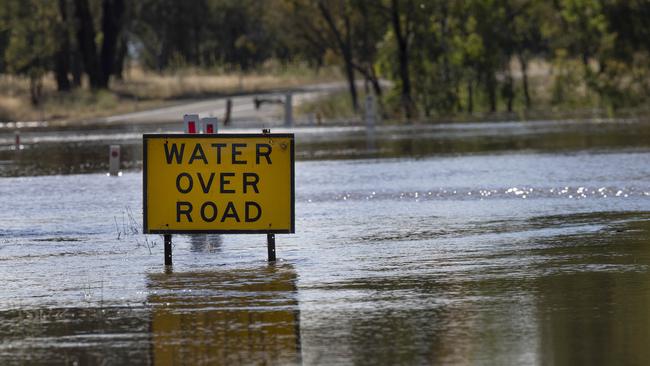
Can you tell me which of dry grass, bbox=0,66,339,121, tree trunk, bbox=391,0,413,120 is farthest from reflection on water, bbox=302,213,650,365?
dry grass, bbox=0,66,339,121

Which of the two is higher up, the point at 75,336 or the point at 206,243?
the point at 206,243

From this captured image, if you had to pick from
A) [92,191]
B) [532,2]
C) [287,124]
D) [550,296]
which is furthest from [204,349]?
[532,2]

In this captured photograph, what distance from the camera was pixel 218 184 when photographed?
14.8 m

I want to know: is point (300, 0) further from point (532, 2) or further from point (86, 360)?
point (86, 360)

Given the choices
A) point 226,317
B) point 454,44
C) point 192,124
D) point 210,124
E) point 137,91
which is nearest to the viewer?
point 226,317

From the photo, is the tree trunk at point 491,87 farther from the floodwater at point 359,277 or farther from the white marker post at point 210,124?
the white marker post at point 210,124

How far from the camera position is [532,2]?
6278 cm

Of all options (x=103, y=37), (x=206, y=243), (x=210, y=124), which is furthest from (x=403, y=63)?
(x=206, y=243)

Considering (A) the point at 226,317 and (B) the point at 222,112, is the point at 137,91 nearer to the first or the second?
(B) the point at 222,112

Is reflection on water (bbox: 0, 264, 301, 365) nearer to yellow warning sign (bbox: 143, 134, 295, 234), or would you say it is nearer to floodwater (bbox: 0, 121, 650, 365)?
floodwater (bbox: 0, 121, 650, 365)

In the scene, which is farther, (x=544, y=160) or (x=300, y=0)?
(x=300, y=0)

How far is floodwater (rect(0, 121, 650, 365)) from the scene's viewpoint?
10070 mm

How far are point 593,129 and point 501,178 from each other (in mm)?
18484

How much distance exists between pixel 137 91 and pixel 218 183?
70.8 m
